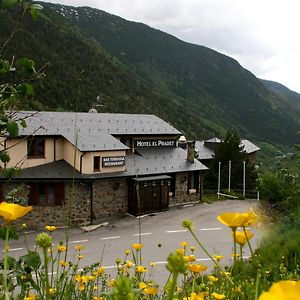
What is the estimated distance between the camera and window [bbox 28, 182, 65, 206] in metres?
20.7

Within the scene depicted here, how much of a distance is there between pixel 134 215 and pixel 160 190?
2186mm

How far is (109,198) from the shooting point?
2244 cm

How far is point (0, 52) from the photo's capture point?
2.92m

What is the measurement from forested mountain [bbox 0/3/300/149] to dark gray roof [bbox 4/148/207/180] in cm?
444

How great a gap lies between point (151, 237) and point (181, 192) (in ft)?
24.5

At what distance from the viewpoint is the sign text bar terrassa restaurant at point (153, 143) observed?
2631 centimetres

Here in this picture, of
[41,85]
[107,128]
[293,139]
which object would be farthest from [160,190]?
[293,139]

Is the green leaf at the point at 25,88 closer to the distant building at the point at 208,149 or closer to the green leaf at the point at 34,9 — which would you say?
the green leaf at the point at 34,9

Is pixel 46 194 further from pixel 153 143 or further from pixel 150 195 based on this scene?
pixel 153 143

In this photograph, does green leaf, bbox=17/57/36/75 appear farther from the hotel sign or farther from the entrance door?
the entrance door

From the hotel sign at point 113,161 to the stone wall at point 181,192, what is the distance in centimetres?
432

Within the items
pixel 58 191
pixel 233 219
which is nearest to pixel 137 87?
pixel 58 191

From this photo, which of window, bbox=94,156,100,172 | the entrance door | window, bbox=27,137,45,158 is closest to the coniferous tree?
the entrance door

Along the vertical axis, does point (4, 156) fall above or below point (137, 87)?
below
